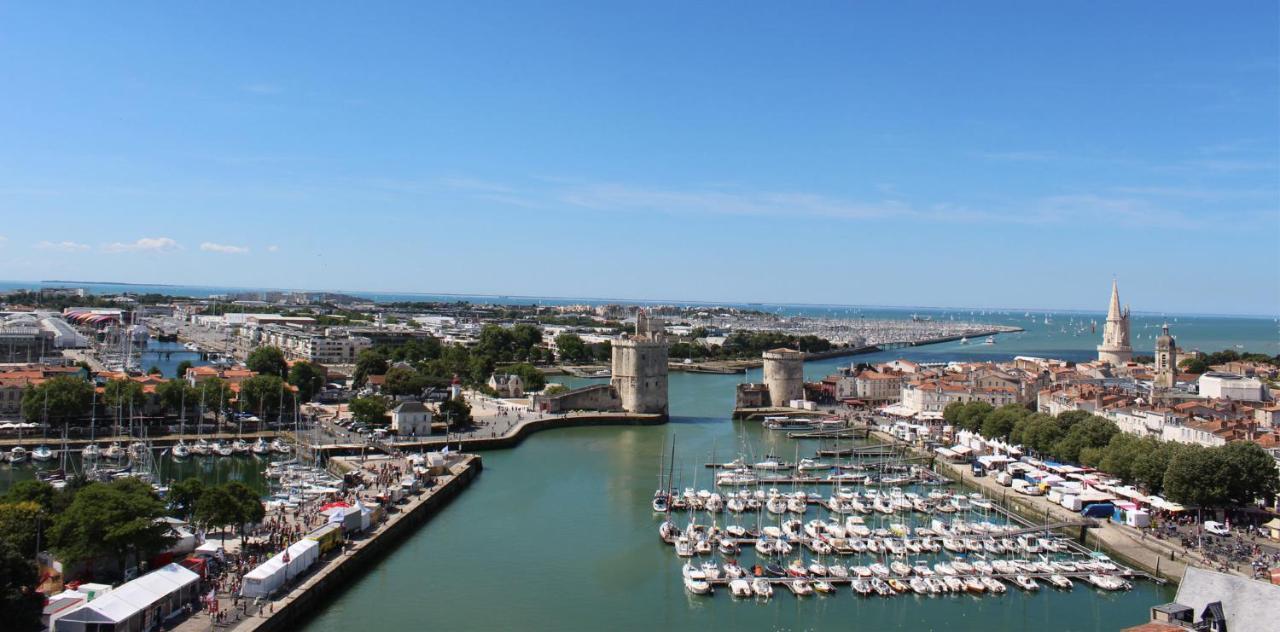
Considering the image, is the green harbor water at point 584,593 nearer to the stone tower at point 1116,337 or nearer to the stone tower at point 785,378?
the stone tower at point 785,378

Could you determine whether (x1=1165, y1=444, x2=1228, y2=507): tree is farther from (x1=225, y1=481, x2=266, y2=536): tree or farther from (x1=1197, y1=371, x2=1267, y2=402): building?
(x1=1197, y1=371, x2=1267, y2=402): building

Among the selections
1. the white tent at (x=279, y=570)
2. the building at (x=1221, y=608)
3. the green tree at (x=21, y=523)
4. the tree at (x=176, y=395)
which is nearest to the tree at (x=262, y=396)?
the tree at (x=176, y=395)

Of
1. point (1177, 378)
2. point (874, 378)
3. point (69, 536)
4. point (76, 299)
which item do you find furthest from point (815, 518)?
point (76, 299)

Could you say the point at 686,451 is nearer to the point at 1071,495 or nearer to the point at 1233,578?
the point at 1071,495

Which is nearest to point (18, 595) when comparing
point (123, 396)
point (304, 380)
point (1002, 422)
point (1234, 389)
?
point (123, 396)

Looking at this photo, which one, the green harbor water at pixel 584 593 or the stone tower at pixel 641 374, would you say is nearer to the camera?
the green harbor water at pixel 584 593

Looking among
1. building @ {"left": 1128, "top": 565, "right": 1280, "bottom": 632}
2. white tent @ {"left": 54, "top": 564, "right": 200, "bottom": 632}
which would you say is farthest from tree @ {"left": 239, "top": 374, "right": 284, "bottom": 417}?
building @ {"left": 1128, "top": 565, "right": 1280, "bottom": 632}
